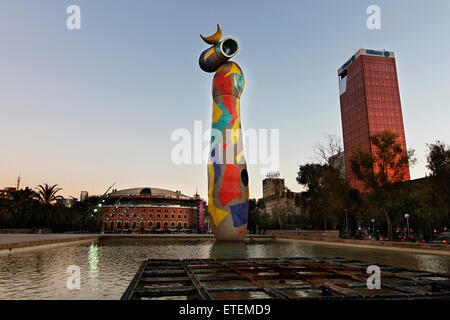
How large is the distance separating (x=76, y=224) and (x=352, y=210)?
141 feet

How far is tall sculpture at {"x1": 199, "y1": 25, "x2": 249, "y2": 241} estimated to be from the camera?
89.4 ft

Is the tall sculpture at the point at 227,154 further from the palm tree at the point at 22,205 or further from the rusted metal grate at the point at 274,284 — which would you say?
the palm tree at the point at 22,205

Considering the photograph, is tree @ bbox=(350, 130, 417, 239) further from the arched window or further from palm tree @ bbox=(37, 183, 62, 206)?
the arched window

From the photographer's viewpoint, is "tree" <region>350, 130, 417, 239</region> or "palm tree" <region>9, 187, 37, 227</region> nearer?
"tree" <region>350, 130, 417, 239</region>

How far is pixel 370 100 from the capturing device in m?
117

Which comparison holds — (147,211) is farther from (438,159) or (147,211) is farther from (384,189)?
(438,159)

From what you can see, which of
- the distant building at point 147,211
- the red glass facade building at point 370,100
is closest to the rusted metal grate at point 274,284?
the distant building at point 147,211

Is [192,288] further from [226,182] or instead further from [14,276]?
[226,182]

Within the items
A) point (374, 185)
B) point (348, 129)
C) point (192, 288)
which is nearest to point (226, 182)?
point (374, 185)

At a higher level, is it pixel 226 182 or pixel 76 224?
pixel 226 182

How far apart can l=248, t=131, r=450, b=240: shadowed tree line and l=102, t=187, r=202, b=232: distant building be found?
177 ft

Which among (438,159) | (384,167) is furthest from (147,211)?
(438,159)

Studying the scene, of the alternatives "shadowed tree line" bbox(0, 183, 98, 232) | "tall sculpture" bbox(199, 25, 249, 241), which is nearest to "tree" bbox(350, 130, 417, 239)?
"tall sculpture" bbox(199, 25, 249, 241)

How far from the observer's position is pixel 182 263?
10.3m
